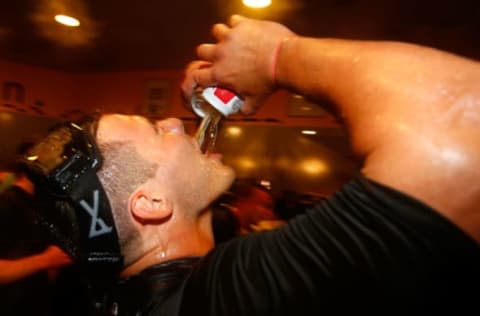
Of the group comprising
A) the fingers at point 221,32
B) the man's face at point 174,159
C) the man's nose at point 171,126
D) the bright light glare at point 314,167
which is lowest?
the bright light glare at point 314,167

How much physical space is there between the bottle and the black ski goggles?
313mm

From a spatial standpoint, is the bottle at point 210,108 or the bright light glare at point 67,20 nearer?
the bottle at point 210,108

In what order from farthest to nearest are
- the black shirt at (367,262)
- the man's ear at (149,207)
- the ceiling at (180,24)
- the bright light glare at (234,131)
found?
the bright light glare at (234,131)
the ceiling at (180,24)
the man's ear at (149,207)
the black shirt at (367,262)

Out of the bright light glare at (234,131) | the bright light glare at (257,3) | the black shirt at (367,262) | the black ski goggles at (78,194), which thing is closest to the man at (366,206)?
the black shirt at (367,262)

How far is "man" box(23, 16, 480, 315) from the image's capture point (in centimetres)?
59

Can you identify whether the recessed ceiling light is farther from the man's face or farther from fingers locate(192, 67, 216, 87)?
fingers locate(192, 67, 216, 87)

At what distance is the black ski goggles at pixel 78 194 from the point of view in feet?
3.76

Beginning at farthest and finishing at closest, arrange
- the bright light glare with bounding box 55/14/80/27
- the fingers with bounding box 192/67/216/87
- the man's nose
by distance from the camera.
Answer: the bright light glare with bounding box 55/14/80/27 < the man's nose < the fingers with bounding box 192/67/216/87

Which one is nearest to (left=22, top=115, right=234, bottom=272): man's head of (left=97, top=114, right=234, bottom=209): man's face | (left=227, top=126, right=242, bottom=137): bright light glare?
(left=97, top=114, right=234, bottom=209): man's face

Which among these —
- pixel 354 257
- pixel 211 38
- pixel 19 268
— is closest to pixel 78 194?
pixel 354 257

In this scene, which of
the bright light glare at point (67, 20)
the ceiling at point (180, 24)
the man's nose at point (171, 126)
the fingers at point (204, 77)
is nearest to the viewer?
the fingers at point (204, 77)

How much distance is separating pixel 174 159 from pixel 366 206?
77 cm

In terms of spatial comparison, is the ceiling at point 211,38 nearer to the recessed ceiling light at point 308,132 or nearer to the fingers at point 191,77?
the recessed ceiling light at point 308,132

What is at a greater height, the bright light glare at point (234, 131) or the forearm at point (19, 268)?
the bright light glare at point (234, 131)
